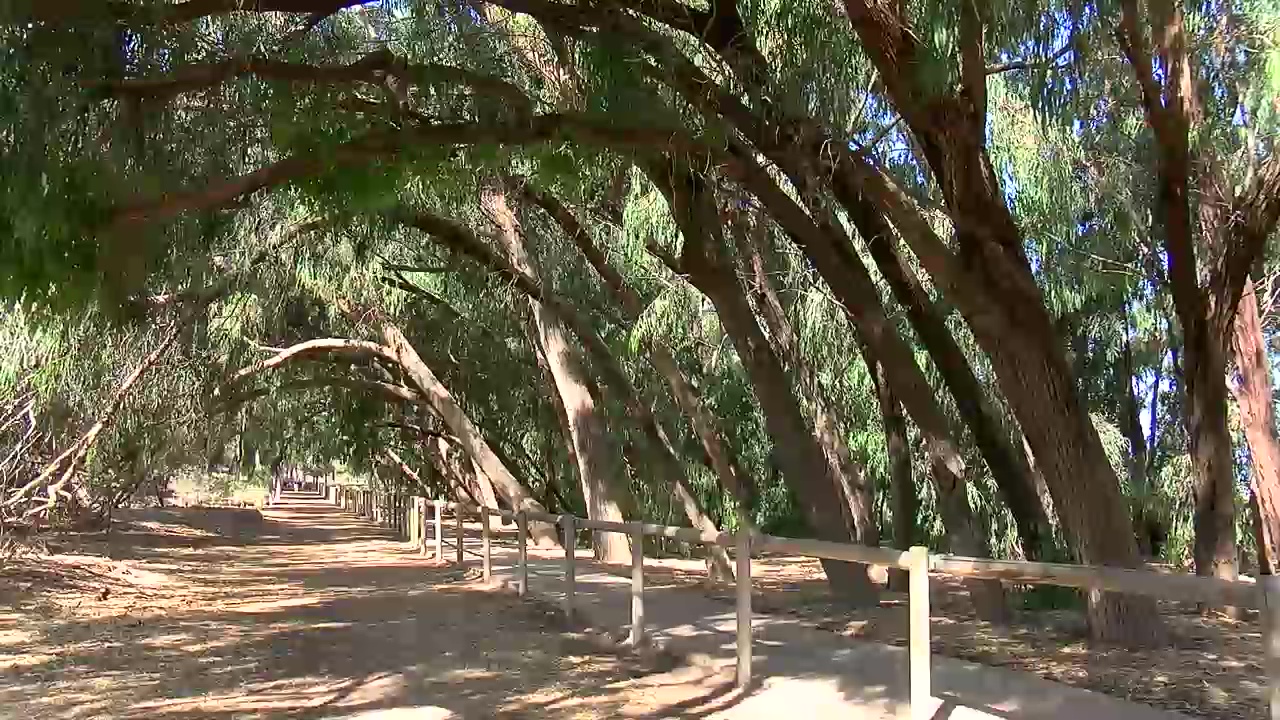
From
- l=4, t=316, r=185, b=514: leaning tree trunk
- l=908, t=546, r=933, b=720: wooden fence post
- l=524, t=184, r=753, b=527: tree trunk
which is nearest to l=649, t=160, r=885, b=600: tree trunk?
l=524, t=184, r=753, b=527: tree trunk

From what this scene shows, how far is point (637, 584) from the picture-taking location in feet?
31.0

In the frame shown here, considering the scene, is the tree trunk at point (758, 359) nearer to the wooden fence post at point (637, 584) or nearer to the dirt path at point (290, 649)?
the wooden fence post at point (637, 584)

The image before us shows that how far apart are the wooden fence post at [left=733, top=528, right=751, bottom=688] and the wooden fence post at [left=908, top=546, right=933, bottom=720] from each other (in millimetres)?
1666

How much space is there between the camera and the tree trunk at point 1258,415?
11.2 metres

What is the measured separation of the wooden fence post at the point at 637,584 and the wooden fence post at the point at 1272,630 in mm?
5429

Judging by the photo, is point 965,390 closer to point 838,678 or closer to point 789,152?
point 838,678

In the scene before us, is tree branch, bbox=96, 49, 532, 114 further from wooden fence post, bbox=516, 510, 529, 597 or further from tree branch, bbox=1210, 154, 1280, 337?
wooden fence post, bbox=516, 510, 529, 597

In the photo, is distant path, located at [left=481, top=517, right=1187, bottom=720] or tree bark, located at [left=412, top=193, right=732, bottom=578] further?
tree bark, located at [left=412, top=193, right=732, bottom=578]

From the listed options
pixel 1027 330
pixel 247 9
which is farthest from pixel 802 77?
pixel 247 9

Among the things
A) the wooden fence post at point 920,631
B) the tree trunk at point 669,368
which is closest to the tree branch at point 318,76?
the wooden fence post at point 920,631

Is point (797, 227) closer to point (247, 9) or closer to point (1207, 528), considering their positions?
point (247, 9)

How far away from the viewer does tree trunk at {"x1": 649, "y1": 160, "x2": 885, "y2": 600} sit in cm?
965

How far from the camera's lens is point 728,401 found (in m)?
22.2

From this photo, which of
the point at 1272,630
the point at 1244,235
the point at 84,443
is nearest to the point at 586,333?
the point at 84,443
